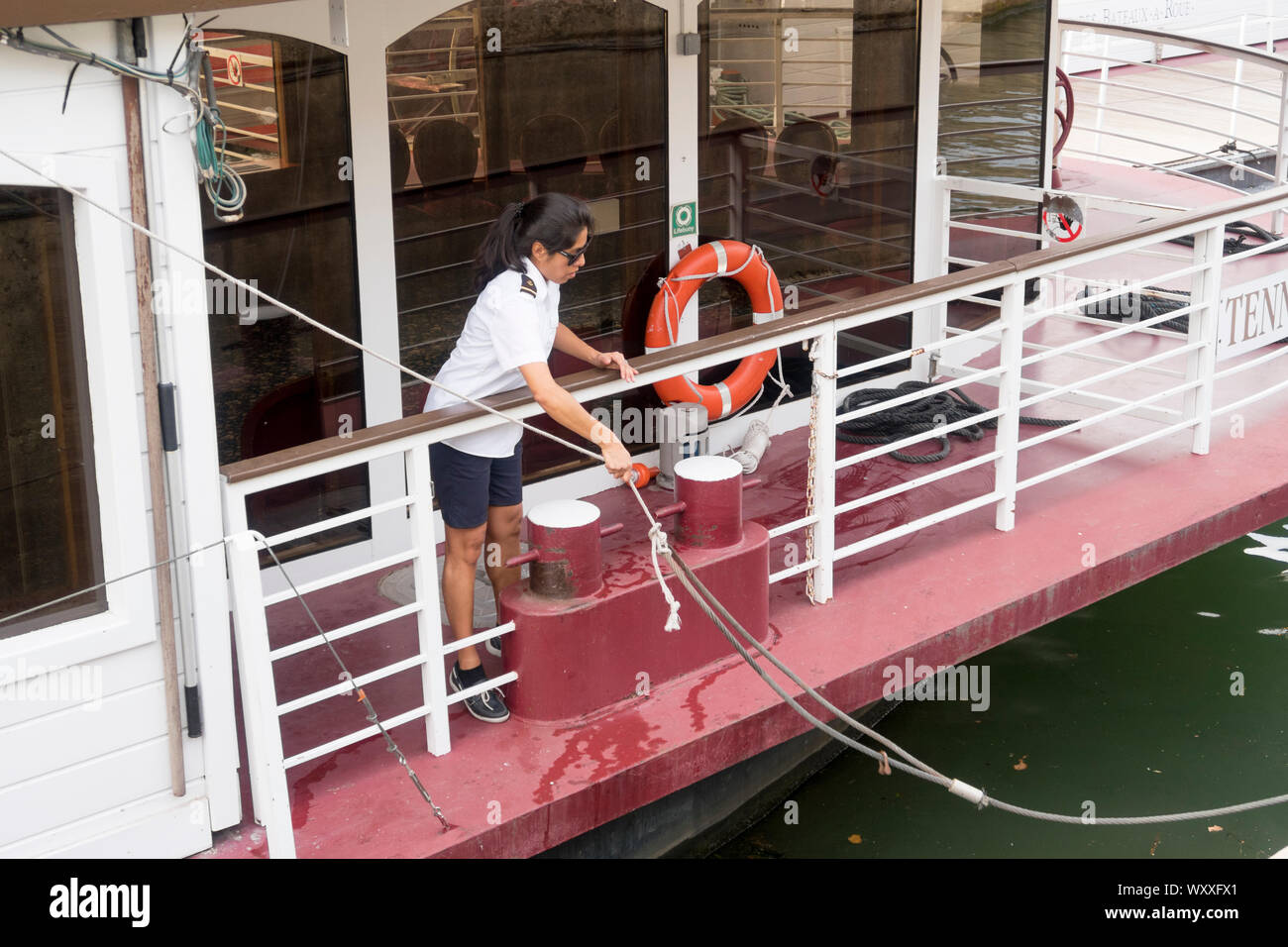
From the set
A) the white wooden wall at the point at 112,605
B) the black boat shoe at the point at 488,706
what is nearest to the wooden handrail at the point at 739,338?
the white wooden wall at the point at 112,605

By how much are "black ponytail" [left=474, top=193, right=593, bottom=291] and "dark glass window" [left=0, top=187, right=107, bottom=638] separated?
1.10 meters

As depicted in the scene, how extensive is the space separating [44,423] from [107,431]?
0.14 m

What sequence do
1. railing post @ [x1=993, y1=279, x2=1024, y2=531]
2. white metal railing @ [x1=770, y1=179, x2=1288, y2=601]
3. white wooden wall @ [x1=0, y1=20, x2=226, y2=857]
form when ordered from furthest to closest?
1. railing post @ [x1=993, y1=279, x2=1024, y2=531]
2. white metal railing @ [x1=770, y1=179, x2=1288, y2=601]
3. white wooden wall @ [x1=0, y1=20, x2=226, y2=857]

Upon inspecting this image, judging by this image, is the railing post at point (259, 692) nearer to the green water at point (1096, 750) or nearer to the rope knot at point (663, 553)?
the rope knot at point (663, 553)

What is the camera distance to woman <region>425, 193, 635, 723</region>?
3.76m

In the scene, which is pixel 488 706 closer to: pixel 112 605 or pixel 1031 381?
pixel 112 605

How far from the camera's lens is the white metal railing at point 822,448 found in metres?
3.50

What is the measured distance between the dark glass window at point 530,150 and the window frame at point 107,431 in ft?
5.68

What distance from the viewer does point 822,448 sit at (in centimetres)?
456

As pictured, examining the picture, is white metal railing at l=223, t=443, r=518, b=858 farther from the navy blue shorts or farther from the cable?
the cable

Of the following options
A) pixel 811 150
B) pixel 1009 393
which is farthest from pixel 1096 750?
pixel 811 150

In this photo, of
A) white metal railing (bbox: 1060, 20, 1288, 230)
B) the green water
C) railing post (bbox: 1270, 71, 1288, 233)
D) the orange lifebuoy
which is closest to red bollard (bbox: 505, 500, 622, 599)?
the orange lifebuoy

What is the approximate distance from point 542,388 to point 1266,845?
3.26 meters

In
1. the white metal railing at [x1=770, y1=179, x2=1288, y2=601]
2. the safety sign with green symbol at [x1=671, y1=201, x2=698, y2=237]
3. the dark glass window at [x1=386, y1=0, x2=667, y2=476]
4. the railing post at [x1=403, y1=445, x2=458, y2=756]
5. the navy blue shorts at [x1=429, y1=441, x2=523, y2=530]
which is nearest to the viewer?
the railing post at [x1=403, y1=445, x2=458, y2=756]
